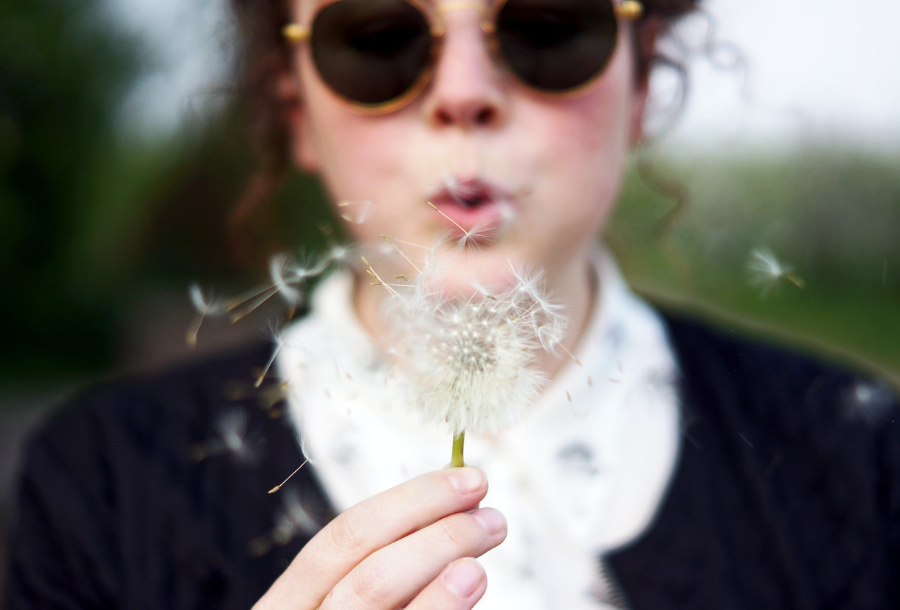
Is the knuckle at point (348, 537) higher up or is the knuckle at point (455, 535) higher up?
the knuckle at point (455, 535)

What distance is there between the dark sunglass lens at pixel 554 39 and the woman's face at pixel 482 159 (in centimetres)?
3

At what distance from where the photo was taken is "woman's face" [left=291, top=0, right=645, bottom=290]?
3.33 ft

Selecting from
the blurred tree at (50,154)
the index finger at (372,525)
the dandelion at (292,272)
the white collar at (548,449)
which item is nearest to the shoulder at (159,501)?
the white collar at (548,449)

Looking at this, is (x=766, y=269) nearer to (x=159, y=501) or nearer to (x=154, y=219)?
(x=159, y=501)

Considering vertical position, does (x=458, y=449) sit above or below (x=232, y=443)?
above

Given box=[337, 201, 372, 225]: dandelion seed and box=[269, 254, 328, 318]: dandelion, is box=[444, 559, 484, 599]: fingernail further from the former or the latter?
box=[337, 201, 372, 225]: dandelion seed

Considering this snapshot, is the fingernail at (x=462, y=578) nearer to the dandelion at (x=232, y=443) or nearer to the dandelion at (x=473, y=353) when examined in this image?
the dandelion at (x=473, y=353)

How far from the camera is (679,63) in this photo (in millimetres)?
1395

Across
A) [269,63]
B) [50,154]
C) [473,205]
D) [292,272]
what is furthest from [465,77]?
[50,154]

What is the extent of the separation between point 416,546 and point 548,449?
606 millimetres

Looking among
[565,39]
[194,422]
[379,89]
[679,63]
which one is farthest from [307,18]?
[194,422]

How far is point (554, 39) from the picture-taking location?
1032 millimetres

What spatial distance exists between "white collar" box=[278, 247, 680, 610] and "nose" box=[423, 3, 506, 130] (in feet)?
1.61

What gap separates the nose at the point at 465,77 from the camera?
1016mm
